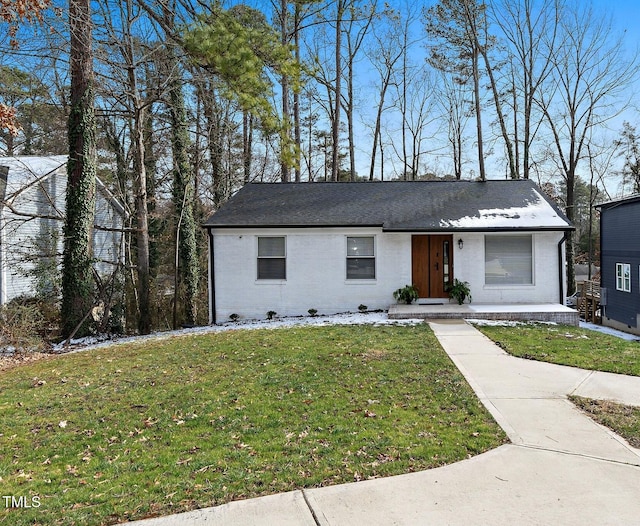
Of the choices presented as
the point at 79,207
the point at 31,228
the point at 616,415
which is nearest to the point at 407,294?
the point at 616,415

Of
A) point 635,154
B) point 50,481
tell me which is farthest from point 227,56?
point 635,154

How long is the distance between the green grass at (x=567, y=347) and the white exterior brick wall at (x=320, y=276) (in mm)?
2497

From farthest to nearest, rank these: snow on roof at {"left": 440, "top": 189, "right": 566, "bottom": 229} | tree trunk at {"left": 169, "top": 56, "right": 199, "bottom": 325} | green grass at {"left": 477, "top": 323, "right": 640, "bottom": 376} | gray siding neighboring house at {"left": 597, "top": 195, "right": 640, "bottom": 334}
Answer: gray siding neighboring house at {"left": 597, "top": 195, "right": 640, "bottom": 334}, tree trunk at {"left": 169, "top": 56, "right": 199, "bottom": 325}, snow on roof at {"left": 440, "top": 189, "right": 566, "bottom": 229}, green grass at {"left": 477, "top": 323, "right": 640, "bottom": 376}

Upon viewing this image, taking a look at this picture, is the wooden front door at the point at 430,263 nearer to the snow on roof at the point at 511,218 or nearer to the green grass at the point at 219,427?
the snow on roof at the point at 511,218

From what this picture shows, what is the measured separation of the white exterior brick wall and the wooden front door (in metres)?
0.21

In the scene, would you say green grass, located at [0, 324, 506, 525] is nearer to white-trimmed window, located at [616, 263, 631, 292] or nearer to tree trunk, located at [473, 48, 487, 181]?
white-trimmed window, located at [616, 263, 631, 292]

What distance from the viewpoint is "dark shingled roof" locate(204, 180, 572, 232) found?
1173 centimetres

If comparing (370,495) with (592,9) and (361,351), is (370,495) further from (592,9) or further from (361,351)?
(592,9)

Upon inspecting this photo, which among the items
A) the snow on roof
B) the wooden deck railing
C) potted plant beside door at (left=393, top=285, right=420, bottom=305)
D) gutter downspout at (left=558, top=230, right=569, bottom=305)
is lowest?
the wooden deck railing

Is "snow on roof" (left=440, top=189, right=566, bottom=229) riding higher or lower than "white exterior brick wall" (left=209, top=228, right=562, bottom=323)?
higher

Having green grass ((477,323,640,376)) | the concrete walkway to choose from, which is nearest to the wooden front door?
green grass ((477,323,640,376))

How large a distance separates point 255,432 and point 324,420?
0.73m

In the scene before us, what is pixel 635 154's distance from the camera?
1032 inches

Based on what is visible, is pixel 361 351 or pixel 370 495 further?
pixel 361 351
